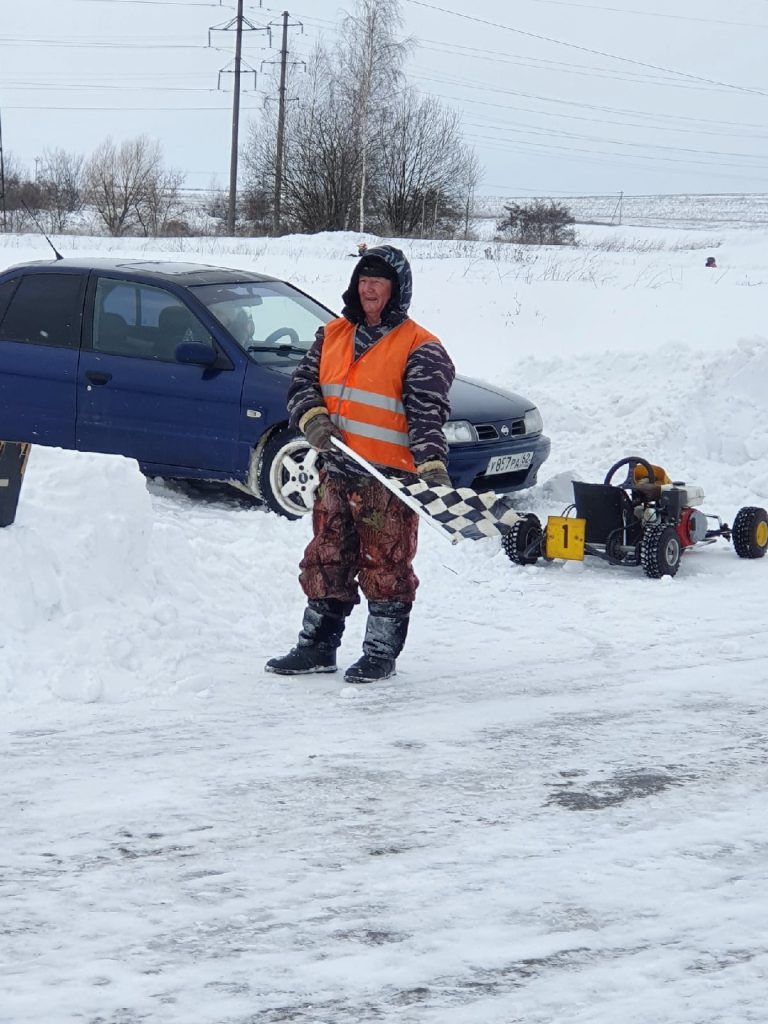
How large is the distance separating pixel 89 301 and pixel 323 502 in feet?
13.7

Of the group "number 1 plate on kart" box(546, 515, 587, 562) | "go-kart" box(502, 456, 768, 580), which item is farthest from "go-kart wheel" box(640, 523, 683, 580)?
"number 1 plate on kart" box(546, 515, 587, 562)

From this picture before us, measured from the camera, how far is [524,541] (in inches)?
327

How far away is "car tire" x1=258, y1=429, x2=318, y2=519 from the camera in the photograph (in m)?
8.74

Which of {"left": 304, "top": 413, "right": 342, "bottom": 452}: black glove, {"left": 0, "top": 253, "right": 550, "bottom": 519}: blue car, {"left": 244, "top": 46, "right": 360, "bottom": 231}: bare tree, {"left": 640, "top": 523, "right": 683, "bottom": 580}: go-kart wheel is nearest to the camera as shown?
{"left": 304, "top": 413, "right": 342, "bottom": 452}: black glove

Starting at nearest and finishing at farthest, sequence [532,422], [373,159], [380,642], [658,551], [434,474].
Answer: [434,474] → [380,642] → [658,551] → [532,422] → [373,159]

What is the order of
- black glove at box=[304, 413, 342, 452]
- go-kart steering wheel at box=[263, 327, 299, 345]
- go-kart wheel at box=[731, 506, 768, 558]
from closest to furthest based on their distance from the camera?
black glove at box=[304, 413, 342, 452] < go-kart wheel at box=[731, 506, 768, 558] < go-kart steering wheel at box=[263, 327, 299, 345]

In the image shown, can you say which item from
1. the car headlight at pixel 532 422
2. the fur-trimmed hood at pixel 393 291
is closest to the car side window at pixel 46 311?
the car headlight at pixel 532 422

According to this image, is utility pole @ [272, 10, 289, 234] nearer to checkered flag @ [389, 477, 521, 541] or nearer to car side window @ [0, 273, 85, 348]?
car side window @ [0, 273, 85, 348]

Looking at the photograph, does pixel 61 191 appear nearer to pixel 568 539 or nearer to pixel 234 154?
pixel 234 154

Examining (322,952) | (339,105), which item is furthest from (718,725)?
(339,105)

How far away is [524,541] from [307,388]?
277 cm

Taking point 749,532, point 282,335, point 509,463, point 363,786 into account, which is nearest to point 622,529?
point 749,532

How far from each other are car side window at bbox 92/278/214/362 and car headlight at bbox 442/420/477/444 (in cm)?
165

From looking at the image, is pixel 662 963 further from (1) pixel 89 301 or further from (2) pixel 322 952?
(1) pixel 89 301
